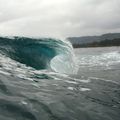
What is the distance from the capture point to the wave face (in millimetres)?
10422

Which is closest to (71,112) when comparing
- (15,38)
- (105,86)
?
(105,86)

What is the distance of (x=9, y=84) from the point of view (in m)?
6.98

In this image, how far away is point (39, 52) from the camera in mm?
11359

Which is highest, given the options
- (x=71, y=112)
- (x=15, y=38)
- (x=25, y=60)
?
(x=15, y=38)

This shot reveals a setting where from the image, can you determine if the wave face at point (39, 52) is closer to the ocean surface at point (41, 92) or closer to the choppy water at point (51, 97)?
the ocean surface at point (41, 92)

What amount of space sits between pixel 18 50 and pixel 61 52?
6.97 ft

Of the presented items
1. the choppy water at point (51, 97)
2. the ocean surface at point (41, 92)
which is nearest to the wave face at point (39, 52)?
the ocean surface at point (41, 92)

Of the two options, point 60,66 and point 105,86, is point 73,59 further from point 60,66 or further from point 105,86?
point 105,86

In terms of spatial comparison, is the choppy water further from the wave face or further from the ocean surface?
the wave face

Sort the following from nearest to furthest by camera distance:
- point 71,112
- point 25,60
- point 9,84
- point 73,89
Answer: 1. point 71,112
2. point 9,84
3. point 73,89
4. point 25,60

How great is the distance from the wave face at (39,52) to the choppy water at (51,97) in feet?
3.83

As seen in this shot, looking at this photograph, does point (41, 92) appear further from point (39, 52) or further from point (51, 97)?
point (39, 52)

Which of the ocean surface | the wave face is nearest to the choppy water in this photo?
the ocean surface

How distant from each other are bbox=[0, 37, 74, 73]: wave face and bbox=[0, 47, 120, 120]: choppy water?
1.17 metres
